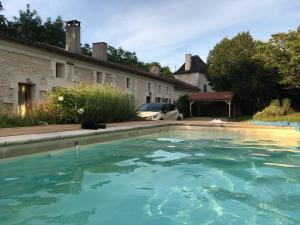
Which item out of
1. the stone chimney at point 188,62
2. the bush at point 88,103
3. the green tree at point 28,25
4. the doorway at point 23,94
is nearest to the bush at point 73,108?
the bush at point 88,103

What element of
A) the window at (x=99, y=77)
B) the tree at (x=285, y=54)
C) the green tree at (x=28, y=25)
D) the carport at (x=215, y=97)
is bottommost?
the carport at (x=215, y=97)

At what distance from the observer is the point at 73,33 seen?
24.7 m

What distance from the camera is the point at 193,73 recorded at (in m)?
49.1

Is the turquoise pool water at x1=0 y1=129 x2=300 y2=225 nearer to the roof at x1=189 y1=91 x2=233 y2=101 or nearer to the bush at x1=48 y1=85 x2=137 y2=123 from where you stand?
the bush at x1=48 y1=85 x2=137 y2=123

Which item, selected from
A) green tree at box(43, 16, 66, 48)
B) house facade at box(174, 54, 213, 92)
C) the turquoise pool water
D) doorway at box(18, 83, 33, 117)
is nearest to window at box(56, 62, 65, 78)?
doorway at box(18, 83, 33, 117)

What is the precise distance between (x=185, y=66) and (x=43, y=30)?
65.8 ft

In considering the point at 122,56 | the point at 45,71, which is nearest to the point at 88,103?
the point at 45,71

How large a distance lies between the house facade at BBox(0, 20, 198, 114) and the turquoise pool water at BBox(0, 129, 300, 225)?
8.77m

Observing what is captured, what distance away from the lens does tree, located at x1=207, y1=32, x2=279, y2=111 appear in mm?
31359

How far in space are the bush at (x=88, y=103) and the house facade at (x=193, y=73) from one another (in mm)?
33721

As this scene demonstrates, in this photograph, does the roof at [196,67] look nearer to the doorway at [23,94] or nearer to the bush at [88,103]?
the doorway at [23,94]

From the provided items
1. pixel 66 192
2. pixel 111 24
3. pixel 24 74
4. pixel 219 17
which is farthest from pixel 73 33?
pixel 66 192

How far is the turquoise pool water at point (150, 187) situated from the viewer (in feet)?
14.0

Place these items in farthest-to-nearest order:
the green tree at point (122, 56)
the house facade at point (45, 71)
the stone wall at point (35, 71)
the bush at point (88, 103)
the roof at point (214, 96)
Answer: the green tree at point (122, 56), the roof at point (214, 96), the house facade at point (45, 71), the stone wall at point (35, 71), the bush at point (88, 103)
